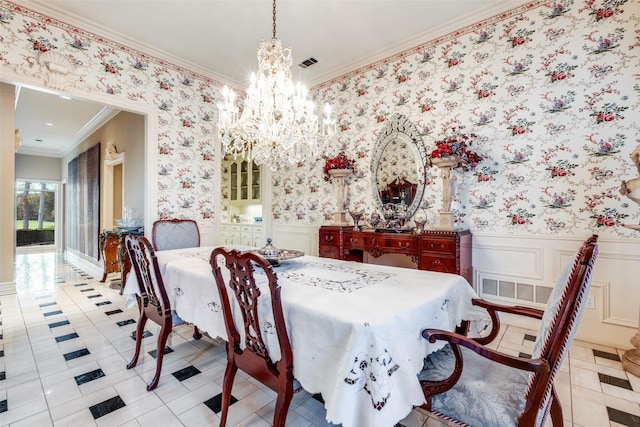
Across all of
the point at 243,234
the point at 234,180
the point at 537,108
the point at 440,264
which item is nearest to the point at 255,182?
the point at 234,180

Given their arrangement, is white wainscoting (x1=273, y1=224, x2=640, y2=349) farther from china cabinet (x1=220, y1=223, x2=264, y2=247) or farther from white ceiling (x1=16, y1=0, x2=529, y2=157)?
china cabinet (x1=220, y1=223, x2=264, y2=247)

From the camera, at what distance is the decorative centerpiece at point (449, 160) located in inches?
112

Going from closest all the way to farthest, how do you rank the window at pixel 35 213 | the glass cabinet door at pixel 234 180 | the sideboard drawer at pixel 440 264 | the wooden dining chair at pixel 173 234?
the sideboard drawer at pixel 440 264, the wooden dining chair at pixel 173 234, the glass cabinet door at pixel 234 180, the window at pixel 35 213

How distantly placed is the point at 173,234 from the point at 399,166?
2763 mm

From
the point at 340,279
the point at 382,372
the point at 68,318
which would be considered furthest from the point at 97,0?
the point at 382,372

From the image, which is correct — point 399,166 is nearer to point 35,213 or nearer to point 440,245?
point 440,245

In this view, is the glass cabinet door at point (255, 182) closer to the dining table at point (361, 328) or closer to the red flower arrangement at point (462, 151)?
the red flower arrangement at point (462, 151)

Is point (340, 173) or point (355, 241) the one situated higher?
point (340, 173)

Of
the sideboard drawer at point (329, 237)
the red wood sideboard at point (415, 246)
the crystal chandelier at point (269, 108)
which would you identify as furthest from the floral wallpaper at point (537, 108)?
the crystal chandelier at point (269, 108)

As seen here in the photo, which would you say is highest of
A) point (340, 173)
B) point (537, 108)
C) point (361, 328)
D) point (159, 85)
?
point (159, 85)

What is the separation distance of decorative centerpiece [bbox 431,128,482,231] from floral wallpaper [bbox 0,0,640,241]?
0.11 meters

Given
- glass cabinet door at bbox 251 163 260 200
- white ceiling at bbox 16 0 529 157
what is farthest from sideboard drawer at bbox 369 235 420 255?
glass cabinet door at bbox 251 163 260 200

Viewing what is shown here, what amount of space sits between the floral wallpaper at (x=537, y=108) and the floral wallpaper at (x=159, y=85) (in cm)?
262

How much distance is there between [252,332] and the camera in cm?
143
